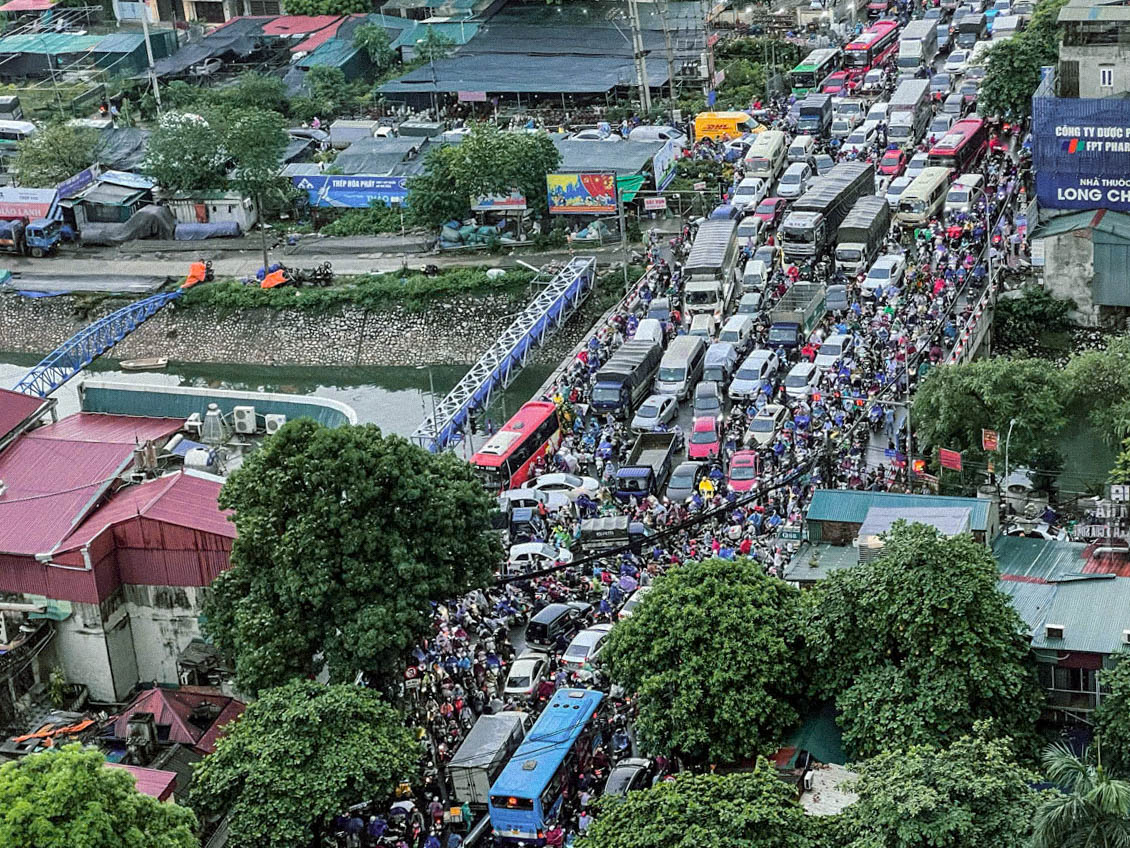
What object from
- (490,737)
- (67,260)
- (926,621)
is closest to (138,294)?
(67,260)

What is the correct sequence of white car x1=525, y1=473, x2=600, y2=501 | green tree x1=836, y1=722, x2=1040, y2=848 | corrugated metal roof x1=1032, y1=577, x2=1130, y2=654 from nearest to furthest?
green tree x1=836, y1=722, x2=1040, y2=848 < corrugated metal roof x1=1032, y1=577, x2=1130, y2=654 < white car x1=525, y1=473, x2=600, y2=501

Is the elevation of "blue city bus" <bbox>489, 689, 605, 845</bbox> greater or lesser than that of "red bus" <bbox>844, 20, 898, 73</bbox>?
lesser

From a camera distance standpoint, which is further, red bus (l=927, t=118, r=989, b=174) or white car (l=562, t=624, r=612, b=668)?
red bus (l=927, t=118, r=989, b=174)

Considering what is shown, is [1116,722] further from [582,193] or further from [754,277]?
[582,193]

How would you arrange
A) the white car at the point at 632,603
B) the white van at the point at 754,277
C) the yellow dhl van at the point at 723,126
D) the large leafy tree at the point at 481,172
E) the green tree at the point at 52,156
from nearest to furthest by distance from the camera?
the white car at the point at 632,603 → the white van at the point at 754,277 → the large leafy tree at the point at 481,172 → the yellow dhl van at the point at 723,126 → the green tree at the point at 52,156

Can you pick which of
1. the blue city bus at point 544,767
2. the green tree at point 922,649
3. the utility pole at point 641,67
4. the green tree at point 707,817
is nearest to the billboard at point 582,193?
the utility pole at point 641,67

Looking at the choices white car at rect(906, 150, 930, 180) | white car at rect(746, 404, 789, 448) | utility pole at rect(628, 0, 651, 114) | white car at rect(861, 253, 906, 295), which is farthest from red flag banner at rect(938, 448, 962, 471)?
utility pole at rect(628, 0, 651, 114)

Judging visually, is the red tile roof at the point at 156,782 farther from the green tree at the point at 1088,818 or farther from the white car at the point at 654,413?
the white car at the point at 654,413

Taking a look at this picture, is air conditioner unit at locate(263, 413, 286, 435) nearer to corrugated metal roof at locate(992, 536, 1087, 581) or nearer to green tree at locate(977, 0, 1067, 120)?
corrugated metal roof at locate(992, 536, 1087, 581)
